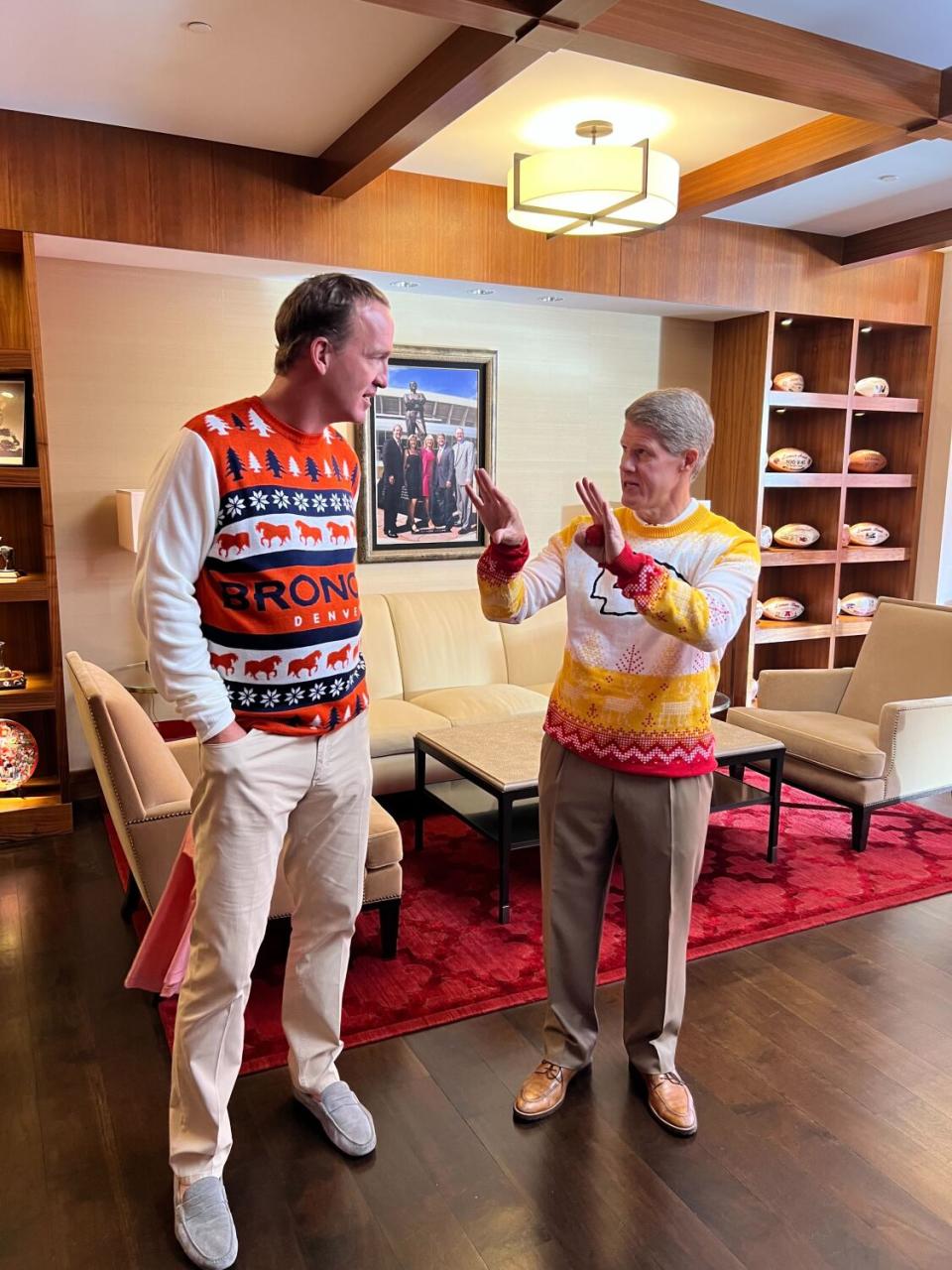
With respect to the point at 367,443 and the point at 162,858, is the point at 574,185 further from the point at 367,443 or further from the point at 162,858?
the point at 162,858

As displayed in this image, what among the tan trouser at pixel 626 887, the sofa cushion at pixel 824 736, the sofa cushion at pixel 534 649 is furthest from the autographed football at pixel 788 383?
the tan trouser at pixel 626 887

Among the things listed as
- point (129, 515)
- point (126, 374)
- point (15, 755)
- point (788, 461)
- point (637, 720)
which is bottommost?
point (15, 755)

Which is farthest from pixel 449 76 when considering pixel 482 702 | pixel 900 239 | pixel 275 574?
pixel 900 239

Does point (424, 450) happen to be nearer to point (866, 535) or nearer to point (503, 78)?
point (503, 78)

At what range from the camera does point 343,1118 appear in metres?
2.04

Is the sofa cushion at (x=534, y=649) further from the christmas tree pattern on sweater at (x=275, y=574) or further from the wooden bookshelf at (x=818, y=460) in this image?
the christmas tree pattern on sweater at (x=275, y=574)

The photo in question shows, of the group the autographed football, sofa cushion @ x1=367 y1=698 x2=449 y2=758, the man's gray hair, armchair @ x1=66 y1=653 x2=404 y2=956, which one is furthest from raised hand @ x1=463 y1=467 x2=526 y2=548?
the autographed football

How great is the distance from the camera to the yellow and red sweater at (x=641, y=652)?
195 centimetres

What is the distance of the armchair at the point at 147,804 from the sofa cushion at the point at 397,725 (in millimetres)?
1086

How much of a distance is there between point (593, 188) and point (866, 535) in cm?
326

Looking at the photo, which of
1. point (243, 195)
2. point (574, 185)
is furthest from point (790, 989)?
point (243, 195)

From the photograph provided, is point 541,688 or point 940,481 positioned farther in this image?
point 940,481

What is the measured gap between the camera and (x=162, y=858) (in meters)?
2.58

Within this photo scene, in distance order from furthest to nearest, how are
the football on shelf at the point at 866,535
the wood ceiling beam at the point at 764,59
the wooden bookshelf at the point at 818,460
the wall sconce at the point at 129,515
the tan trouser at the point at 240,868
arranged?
the football on shelf at the point at 866,535
the wooden bookshelf at the point at 818,460
the wall sconce at the point at 129,515
the wood ceiling beam at the point at 764,59
the tan trouser at the point at 240,868
